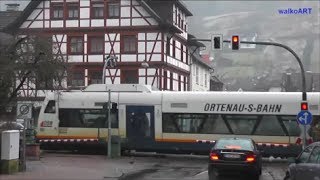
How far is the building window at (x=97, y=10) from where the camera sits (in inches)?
1997

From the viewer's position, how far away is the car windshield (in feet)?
62.4

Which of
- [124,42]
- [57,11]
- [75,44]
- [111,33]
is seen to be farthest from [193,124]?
[57,11]

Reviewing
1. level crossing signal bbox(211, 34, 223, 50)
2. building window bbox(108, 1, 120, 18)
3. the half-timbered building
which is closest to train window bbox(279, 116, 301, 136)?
level crossing signal bbox(211, 34, 223, 50)

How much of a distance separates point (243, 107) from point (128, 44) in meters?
22.8

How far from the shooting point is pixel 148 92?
3036 centimetres

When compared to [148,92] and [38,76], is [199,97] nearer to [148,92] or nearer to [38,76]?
[148,92]

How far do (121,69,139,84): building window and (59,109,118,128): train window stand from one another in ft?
61.1

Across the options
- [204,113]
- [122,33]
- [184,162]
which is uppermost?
[122,33]

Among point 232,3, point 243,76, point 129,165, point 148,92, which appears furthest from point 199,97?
point 243,76

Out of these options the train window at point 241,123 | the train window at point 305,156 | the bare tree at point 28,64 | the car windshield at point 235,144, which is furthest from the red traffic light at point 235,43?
the train window at point 305,156

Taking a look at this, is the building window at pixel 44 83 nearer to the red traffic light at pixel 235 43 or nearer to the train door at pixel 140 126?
the train door at pixel 140 126

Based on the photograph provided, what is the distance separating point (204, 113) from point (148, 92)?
10.7 feet

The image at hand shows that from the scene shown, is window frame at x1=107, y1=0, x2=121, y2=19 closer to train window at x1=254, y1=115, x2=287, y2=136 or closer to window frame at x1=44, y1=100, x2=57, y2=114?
window frame at x1=44, y1=100, x2=57, y2=114

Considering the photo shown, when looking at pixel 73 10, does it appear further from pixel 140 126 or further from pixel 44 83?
pixel 44 83
